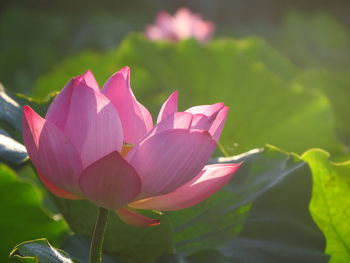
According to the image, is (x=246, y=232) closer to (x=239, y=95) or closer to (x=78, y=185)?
(x=78, y=185)

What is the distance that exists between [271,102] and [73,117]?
1.15 m

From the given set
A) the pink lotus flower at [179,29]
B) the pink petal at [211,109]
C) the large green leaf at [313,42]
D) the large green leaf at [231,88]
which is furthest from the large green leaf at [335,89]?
the pink petal at [211,109]

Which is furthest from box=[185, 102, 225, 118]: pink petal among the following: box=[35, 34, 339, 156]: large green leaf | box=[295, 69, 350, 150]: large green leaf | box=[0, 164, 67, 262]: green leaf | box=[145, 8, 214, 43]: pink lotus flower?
box=[145, 8, 214, 43]: pink lotus flower

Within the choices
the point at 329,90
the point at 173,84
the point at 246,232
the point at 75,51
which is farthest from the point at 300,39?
the point at 246,232

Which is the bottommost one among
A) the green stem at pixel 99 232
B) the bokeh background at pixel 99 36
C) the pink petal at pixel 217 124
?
the bokeh background at pixel 99 36

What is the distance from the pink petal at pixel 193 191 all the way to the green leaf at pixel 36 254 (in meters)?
0.10

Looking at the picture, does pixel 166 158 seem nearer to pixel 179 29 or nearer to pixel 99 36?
pixel 179 29

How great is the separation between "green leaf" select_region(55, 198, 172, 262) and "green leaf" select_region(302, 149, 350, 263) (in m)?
0.21

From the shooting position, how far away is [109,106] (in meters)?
0.70

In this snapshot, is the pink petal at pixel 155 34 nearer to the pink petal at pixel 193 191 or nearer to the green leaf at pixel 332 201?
the green leaf at pixel 332 201

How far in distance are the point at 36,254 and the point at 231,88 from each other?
1215 millimetres

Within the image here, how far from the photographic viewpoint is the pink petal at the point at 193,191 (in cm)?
72

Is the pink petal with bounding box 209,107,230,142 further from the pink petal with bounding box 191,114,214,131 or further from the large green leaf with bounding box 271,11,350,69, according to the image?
the large green leaf with bounding box 271,11,350,69

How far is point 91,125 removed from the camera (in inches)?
27.1
